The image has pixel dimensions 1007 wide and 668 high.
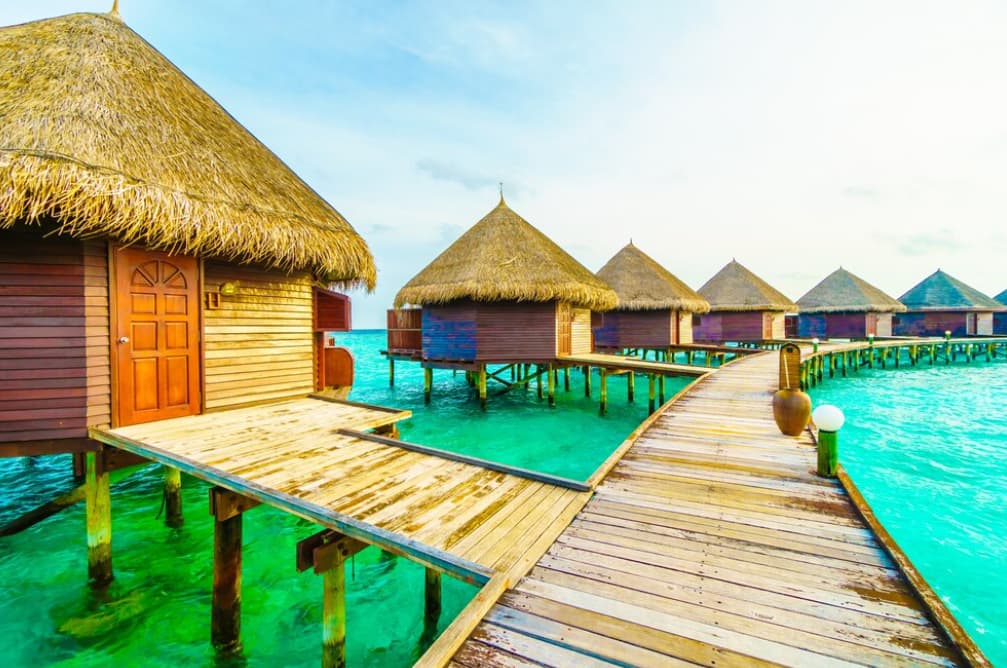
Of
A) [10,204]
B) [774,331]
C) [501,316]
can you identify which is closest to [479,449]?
[501,316]

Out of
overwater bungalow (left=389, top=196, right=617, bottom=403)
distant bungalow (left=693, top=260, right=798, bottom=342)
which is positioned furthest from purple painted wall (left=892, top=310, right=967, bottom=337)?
overwater bungalow (left=389, top=196, right=617, bottom=403)

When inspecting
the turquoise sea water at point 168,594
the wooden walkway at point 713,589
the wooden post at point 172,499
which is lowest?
the turquoise sea water at point 168,594

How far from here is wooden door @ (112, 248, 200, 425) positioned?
531 cm

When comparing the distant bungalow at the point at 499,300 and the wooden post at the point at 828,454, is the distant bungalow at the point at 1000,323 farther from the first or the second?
the wooden post at the point at 828,454

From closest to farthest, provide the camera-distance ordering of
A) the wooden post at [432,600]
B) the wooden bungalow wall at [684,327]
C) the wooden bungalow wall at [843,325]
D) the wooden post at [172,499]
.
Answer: the wooden post at [432,600], the wooden post at [172,499], the wooden bungalow wall at [684,327], the wooden bungalow wall at [843,325]

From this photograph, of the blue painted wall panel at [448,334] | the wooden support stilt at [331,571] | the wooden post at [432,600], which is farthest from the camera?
the blue painted wall panel at [448,334]

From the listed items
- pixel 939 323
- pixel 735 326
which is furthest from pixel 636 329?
pixel 939 323

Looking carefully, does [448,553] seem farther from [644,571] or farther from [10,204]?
[10,204]

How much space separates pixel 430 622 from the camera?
4.31 meters

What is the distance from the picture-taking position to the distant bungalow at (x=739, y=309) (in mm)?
25141

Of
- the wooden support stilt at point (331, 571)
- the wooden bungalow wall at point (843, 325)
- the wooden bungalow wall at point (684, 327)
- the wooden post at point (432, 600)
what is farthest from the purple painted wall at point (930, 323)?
the wooden support stilt at point (331, 571)

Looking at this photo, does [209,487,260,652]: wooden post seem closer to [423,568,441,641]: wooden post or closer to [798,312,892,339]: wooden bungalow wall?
[423,568,441,641]: wooden post

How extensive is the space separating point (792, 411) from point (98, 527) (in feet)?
26.2

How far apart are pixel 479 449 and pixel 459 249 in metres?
7.93
